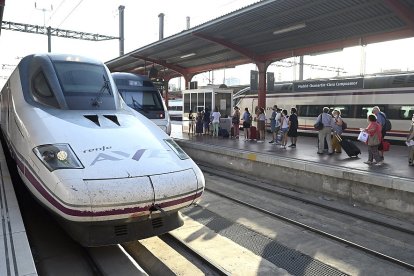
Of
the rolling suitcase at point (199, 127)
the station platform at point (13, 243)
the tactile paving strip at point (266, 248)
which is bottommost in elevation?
the tactile paving strip at point (266, 248)

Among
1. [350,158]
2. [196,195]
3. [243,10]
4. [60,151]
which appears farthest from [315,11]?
[60,151]

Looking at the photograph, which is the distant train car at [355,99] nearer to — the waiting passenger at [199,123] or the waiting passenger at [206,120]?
the waiting passenger at [206,120]

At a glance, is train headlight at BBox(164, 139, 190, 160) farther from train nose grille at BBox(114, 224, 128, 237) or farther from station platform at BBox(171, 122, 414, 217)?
station platform at BBox(171, 122, 414, 217)

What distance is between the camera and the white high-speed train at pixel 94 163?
4.21 m

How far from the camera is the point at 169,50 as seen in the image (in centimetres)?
1969

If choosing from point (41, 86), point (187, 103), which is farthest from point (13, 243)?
point (187, 103)

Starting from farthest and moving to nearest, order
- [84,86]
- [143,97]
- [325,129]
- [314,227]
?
[143,97]
[325,129]
[314,227]
[84,86]

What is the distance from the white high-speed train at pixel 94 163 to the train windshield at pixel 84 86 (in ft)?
0.05

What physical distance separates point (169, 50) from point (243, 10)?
7679mm

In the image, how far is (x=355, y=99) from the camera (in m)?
17.9

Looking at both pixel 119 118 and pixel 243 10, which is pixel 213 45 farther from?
pixel 119 118

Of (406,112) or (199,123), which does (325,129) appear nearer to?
(406,112)

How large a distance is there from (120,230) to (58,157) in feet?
3.72

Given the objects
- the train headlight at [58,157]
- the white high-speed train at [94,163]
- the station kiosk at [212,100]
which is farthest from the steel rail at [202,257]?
the station kiosk at [212,100]
